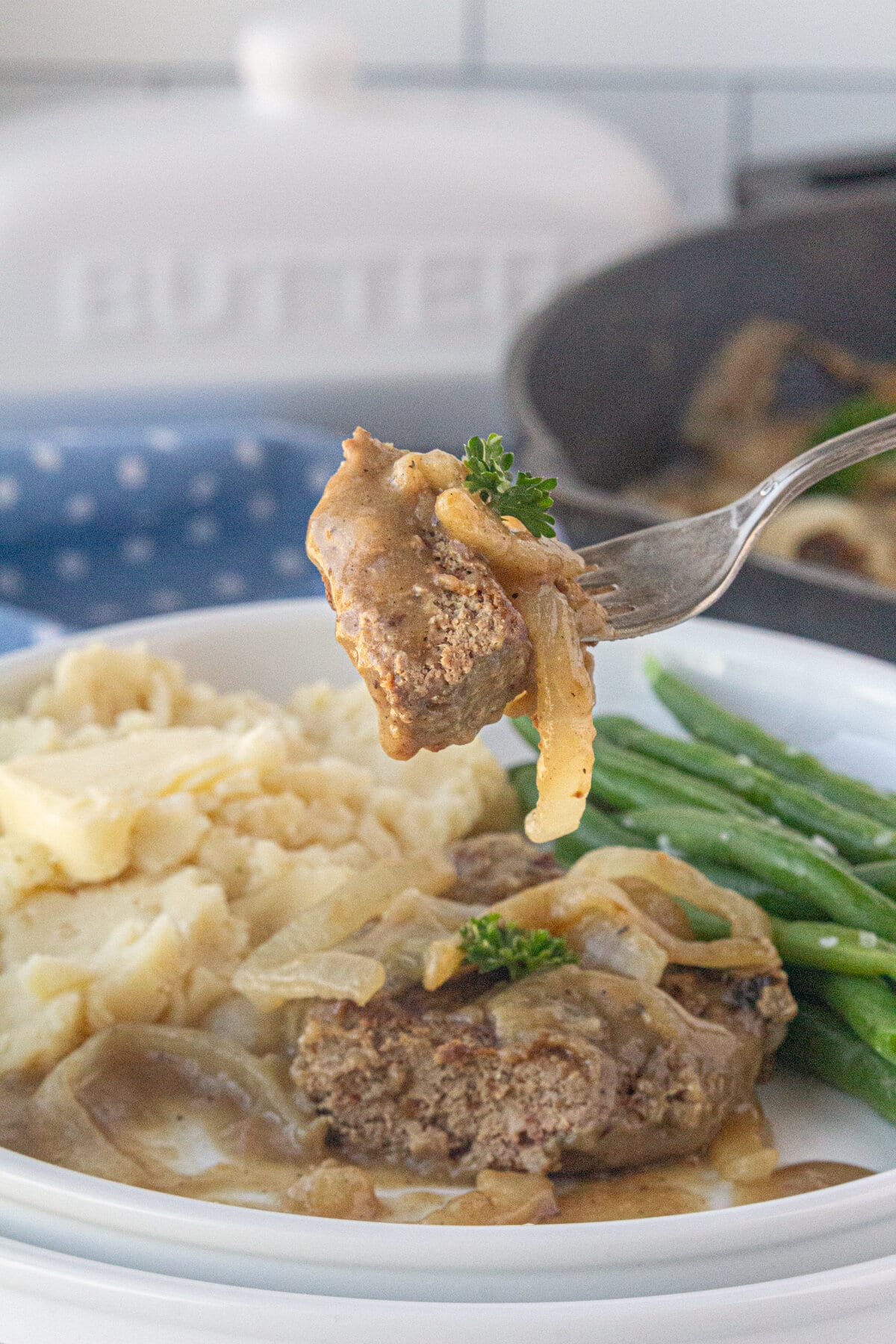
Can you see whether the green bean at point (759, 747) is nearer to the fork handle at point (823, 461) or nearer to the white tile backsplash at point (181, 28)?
the fork handle at point (823, 461)

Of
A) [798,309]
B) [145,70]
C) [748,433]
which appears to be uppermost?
[145,70]

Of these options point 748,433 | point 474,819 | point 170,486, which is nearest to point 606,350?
point 748,433

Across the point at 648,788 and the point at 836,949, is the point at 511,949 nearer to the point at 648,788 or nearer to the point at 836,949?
the point at 836,949

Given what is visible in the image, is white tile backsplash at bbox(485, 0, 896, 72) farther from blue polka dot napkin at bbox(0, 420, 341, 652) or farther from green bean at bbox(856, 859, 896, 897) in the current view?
green bean at bbox(856, 859, 896, 897)

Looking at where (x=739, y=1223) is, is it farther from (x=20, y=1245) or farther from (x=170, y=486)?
(x=170, y=486)

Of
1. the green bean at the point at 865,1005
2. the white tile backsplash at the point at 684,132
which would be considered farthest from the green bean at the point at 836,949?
the white tile backsplash at the point at 684,132

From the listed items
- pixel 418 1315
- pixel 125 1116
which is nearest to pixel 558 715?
pixel 418 1315

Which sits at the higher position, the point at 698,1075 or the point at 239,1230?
the point at 239,1230
